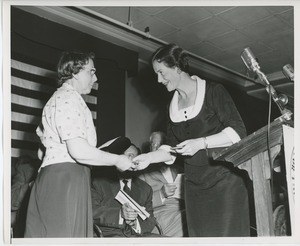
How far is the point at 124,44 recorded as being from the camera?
15.8 feet

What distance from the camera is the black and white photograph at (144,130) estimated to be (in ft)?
5.34

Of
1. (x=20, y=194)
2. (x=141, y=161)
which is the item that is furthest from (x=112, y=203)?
(x=141, y=161)

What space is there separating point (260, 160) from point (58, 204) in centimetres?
87

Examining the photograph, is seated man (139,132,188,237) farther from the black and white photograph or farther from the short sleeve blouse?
the short sleeve blouse

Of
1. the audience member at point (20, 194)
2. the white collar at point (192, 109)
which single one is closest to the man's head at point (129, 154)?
the audience member at point (20, 194)

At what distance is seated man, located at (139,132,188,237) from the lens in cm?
317

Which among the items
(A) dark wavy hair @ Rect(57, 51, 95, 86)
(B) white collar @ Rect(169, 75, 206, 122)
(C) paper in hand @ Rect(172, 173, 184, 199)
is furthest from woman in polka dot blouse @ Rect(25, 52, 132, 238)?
(C) paper in hand @ Rect(172, 173, 184, 199)

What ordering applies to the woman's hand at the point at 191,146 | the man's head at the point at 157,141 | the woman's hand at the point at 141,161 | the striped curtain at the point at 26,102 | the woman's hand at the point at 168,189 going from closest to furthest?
1. the woman's hand at the point at 191,146
2. the woman's hand at the point at 141,161
3. the woman's hand at the point at 168,189
4. the man's head at the point at 157,141
5. the striped curtain at the point at 26,102

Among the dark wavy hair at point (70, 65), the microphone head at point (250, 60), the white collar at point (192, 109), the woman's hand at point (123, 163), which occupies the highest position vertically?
the dark wavy hair at point (70, 65)

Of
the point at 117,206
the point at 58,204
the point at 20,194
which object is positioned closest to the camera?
the point at 58,204

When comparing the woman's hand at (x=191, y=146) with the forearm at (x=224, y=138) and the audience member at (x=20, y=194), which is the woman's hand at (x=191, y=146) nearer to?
the forearm at (x=224, y=138)

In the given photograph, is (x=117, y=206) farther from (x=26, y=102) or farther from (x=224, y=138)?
(x=26, y=102)

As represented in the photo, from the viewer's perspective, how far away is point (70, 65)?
1847 millimetres

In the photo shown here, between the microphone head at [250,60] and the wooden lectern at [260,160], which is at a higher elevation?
the microphone head at [250,60]
